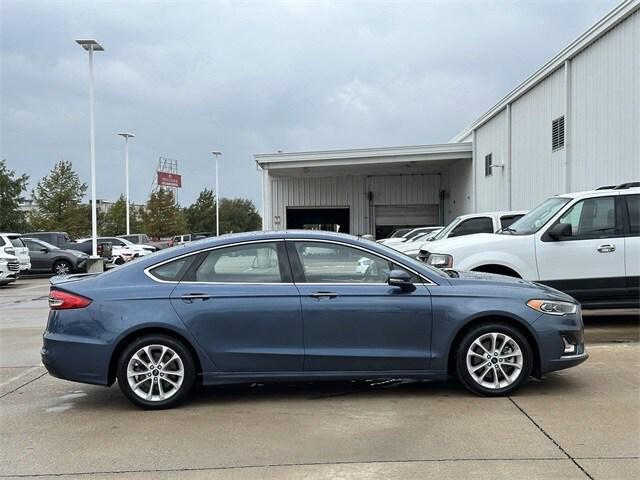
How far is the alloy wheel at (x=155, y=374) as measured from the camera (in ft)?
17.4

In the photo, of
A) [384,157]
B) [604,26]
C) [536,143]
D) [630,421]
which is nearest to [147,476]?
[630,421]

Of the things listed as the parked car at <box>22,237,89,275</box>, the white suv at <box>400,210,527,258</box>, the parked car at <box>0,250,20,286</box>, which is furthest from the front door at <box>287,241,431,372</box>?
the parked car at <box>22,237,89,275</box>

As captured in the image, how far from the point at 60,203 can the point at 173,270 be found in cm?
4772

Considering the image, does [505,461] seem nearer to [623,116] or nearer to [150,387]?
[150,387]

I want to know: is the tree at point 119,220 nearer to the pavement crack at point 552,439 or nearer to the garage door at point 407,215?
the garage door at point 407,215

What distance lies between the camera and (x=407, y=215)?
3697cm

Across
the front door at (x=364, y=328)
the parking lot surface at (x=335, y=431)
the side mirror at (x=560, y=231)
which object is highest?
the side mirror at (x=560, y=231)

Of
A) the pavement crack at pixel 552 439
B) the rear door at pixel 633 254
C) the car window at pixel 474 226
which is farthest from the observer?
the car window at pixel 474 226

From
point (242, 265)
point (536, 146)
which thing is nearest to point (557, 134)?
point (536, 146)

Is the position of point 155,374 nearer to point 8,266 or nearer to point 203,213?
point 8,266

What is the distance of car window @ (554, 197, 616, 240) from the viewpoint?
27.8 feet

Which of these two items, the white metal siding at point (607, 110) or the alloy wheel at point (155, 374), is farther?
the white metal siding at point (607, 110)

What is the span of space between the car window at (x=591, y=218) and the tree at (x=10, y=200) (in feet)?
142

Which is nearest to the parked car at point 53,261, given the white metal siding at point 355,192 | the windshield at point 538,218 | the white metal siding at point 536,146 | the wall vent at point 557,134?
the white metal siding at point 355,192
